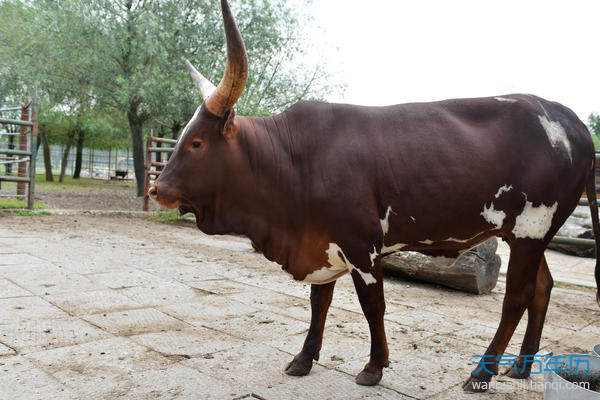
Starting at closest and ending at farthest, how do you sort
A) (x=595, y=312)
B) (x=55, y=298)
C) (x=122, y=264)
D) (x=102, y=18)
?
(x=55, y=298), (x=595, y=312), (x=122, y=264), (x=102, y=18)

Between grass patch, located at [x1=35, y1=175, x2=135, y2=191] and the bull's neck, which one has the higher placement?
the bull's neck

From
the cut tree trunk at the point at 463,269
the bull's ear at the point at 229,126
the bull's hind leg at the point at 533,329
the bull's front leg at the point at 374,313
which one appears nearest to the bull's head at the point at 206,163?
the bull's ear at the point at 229,126

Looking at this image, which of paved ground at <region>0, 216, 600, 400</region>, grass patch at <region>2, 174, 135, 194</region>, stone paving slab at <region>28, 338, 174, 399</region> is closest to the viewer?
stone paving slab at <region>28, 338, 174, 399</region>

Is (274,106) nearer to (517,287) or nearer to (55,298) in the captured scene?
(55,298)

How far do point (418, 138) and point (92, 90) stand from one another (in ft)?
38.8

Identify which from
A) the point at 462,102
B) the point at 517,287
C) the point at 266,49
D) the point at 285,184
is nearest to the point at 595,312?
the point at 517,287

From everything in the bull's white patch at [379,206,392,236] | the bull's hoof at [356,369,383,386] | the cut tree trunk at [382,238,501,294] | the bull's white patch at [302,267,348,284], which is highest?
the bull's white patch at [379,206,392,236]

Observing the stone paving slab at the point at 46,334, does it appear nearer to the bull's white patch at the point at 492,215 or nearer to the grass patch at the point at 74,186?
the bull's white patch at the point at 492,215

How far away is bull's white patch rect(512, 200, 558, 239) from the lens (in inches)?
106

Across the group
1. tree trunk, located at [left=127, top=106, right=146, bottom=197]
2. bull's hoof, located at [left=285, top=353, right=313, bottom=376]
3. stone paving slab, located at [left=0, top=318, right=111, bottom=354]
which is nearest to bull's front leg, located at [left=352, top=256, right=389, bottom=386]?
bull's hoof, located at [left=285, top=353, right=313, bottom=376]

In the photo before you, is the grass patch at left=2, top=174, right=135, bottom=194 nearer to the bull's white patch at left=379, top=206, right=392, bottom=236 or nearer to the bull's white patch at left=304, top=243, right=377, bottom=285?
the bull's white patch at left=304, top=243, right=377, bottom=285

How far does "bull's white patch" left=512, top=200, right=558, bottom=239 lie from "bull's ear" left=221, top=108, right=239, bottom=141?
1610 mm

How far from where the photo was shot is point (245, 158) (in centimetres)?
281

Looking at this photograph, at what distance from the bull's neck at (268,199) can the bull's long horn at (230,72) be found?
219 mm
